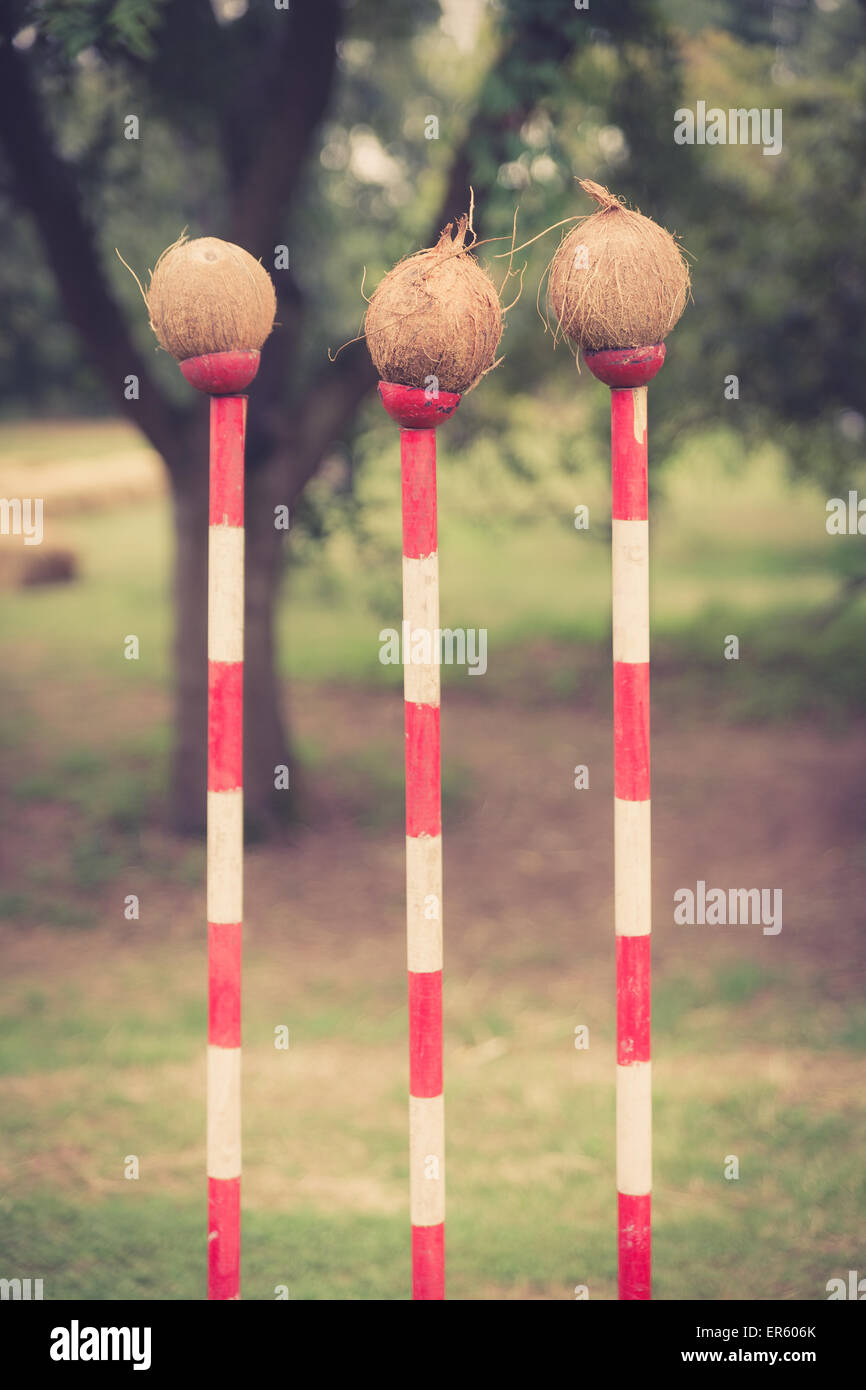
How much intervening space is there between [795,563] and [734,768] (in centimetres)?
816

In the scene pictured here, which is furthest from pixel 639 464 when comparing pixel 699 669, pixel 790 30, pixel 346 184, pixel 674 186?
pixel 699 669

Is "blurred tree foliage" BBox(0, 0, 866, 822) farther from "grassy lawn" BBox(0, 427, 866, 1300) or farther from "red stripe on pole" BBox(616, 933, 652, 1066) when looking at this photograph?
"red stripe on pole" BBox(616, 933, 652, 1066)

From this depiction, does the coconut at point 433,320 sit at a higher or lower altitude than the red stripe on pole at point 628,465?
higher

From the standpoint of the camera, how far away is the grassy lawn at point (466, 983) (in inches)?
187

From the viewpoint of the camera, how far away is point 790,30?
9.03m

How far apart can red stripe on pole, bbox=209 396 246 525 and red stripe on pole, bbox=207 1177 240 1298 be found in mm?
1542

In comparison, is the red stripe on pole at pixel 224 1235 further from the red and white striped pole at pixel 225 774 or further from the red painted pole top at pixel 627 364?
the red painted pole top at pixel 627 364

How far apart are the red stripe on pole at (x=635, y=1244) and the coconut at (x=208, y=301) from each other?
213 centimetres

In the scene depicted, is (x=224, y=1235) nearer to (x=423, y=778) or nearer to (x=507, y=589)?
(x=423, y=778)

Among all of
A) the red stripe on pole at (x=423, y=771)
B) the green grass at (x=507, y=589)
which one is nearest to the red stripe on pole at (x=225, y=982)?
the red stripe on pole at (x=423, y=771)

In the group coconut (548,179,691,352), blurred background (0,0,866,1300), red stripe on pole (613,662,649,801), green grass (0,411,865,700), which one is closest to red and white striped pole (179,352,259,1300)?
blurred background (0,0,866,1300)

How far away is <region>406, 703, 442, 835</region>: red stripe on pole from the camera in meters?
3.17

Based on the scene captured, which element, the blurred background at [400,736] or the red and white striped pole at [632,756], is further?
the blurred background at [400,736]

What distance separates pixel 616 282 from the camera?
3076 millimetres
